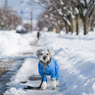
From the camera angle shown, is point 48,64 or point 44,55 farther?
point 48,64

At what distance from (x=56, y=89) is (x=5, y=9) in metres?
76.1

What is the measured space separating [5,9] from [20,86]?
2976 inches

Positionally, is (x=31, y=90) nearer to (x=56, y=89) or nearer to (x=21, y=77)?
(x=56, y=89)

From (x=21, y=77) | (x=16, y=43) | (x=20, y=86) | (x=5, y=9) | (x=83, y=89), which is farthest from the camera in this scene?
(x=5, y=9)

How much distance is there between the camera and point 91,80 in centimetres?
514

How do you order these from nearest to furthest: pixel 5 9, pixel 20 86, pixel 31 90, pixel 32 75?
pixel 31 90 < pixel 20 86 < pixel 32 75 < pixel 5 9

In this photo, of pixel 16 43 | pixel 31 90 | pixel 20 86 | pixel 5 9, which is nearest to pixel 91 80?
pixel 31 90

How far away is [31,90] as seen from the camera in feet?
19.5

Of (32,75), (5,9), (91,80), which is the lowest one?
(32,75)

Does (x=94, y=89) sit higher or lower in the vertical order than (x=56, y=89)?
higher

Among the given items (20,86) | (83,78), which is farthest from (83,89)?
(20,86)

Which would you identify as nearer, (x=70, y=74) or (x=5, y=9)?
(x=70, y=74)

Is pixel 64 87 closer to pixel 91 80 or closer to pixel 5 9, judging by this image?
pixel 91 80

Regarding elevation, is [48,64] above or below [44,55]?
below
